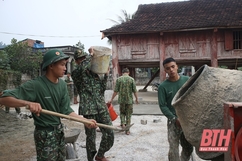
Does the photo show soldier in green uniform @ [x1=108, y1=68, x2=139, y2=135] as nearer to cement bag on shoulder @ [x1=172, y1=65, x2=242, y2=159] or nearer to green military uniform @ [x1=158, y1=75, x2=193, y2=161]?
green military uniform @ [x1=158, y1=75, x2=193, y2=161]

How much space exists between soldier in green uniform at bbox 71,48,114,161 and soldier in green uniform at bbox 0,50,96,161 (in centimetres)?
109

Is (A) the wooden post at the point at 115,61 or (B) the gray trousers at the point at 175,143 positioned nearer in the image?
(B) the gray trousers at the point at 175,143

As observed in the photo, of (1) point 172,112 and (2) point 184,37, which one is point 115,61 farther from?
(1) point 172,112

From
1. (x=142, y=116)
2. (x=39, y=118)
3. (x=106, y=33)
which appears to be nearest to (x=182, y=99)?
(x=39, y=118)

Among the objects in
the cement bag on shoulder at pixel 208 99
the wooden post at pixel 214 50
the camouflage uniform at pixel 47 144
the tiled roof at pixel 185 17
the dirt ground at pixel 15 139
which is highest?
the tiled roof at pixel 185 17

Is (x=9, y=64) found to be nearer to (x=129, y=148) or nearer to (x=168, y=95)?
(x=129, y=148)

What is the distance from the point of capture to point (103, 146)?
149 inches

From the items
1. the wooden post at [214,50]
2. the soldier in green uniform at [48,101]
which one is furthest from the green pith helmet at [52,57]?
the wooden post at [214,50]

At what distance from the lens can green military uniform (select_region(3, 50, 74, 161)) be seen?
241 centimetres

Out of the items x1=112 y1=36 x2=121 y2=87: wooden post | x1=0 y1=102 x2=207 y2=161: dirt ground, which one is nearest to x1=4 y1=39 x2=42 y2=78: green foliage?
x1=112 y1=36 x2=121 y2=87: wooden post

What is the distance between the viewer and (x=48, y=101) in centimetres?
252

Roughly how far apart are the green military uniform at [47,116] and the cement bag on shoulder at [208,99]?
1352 mm

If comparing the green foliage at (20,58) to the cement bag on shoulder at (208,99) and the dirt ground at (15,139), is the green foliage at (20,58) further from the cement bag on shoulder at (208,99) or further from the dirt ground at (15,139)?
the cement bag on shoulder at (208,99)

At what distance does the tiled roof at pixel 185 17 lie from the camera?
1256 centimetres
